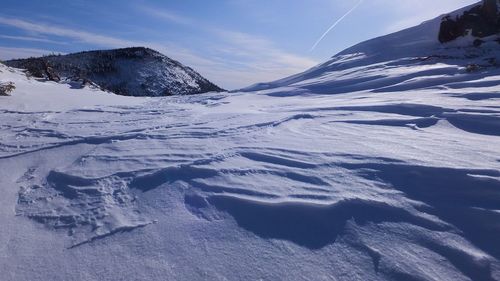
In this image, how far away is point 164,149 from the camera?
3.47 m

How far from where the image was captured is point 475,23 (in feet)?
35.1

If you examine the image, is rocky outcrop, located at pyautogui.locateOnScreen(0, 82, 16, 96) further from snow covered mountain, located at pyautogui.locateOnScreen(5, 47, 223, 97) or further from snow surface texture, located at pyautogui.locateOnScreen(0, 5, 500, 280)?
snow covered mountain, located at pyautogui.locateOnScreen(5, 47, 223, 97)

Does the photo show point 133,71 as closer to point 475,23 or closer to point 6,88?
point 6,88

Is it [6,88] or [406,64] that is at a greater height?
[406,64]

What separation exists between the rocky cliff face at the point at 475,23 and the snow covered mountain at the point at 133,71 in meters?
21.3

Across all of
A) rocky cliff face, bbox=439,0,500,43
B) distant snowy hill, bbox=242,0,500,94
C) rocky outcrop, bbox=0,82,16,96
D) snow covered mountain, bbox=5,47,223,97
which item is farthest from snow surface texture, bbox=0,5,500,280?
snow covered mountain, bbox=5,47,223,97

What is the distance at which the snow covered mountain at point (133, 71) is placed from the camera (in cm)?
2905

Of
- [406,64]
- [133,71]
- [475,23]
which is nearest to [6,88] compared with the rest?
[406,64]

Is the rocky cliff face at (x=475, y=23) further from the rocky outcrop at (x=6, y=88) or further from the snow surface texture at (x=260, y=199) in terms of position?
the rocky outcrop at (x=6, y=88)

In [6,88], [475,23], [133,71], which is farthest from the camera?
[133,71]

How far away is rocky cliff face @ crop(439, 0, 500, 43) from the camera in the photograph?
34.1ft

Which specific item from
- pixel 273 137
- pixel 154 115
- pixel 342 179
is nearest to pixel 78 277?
pixel 342 179

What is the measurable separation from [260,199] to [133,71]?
31794mm

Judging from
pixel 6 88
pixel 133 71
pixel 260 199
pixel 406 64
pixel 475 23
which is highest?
pixel 475 23
